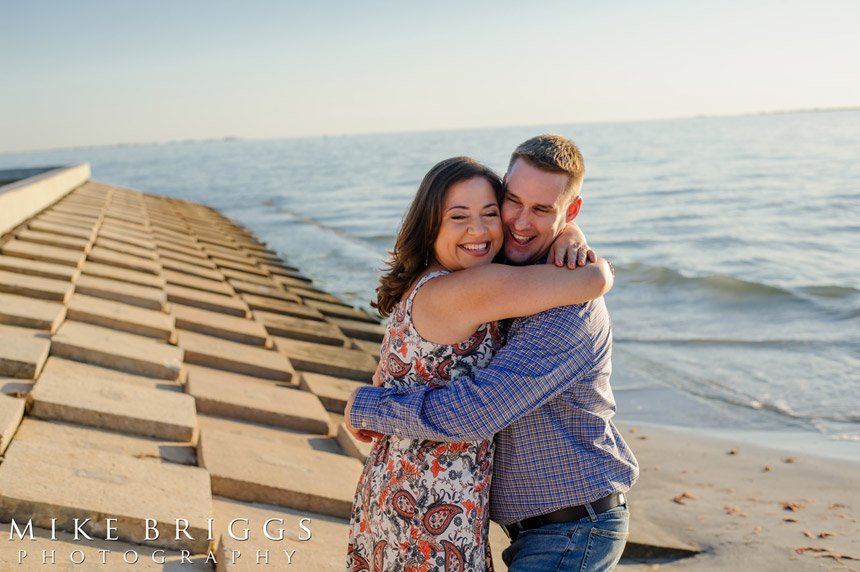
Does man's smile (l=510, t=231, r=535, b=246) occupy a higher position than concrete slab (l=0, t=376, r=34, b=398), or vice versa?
man's smile (l=510, t=231, r=535, b=246)

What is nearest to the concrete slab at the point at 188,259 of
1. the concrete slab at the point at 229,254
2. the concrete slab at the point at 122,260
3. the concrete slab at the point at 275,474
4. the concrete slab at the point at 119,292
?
the concrete slab at the point at 229,254

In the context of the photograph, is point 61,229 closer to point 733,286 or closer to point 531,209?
point 531,209

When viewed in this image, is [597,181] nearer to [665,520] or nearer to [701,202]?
[701,202]

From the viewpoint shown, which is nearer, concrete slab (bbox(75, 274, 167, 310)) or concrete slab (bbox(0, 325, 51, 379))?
concrete slab (bbox(0, 325, 51, 379))

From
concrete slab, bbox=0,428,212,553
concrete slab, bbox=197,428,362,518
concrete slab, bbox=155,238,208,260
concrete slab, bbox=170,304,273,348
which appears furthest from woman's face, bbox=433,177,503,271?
concrete slab, bbox=155,238,208,260

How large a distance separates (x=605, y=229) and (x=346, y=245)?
6989mm

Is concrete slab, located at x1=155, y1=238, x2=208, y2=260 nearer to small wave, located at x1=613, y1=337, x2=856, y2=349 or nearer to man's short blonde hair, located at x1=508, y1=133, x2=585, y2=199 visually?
small wave, located at x1=613, y1=337, x2=856, y2=349

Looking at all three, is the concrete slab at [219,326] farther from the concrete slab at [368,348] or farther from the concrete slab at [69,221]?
the concrete slab at [69,221]

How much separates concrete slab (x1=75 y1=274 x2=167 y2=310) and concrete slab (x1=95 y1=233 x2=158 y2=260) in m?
2.24

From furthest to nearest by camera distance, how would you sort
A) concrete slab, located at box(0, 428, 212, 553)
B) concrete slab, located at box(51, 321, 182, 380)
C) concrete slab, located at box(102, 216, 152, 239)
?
concrete slab, located at box(102, 216, 152, 239), concrete slab, located at box(51, 321, 182, 380), concrete slab, located at box(0, 428, 212, 553)

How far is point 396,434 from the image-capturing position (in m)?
2.37

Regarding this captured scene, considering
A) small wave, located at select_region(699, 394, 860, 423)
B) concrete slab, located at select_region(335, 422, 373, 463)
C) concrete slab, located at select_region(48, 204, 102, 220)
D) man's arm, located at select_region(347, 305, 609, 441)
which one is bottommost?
small wave, located at select_region(699, 394, 860, 423)

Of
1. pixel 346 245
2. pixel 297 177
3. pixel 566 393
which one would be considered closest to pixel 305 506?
pixel 566 393

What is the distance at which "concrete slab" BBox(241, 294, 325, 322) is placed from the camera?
9453 mm
